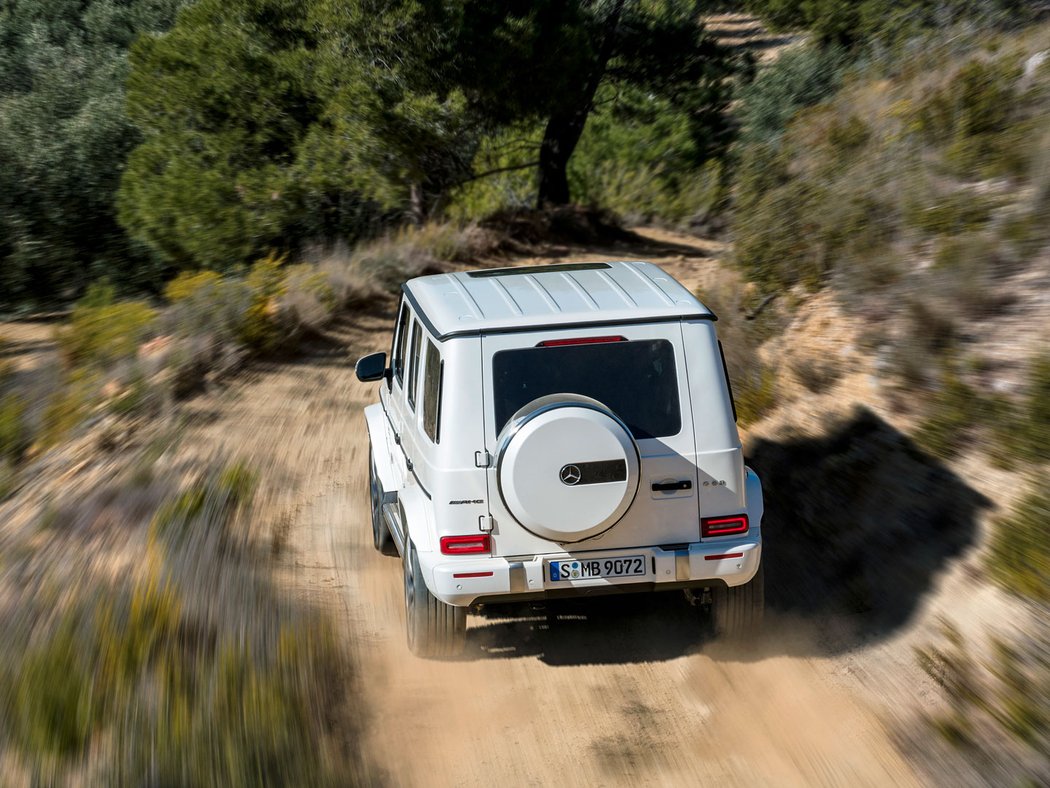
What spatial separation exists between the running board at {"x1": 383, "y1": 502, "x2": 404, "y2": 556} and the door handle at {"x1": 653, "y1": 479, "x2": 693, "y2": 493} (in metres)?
1.51

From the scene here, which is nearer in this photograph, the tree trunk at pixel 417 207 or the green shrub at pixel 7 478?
the green shrub at pixel 7 478

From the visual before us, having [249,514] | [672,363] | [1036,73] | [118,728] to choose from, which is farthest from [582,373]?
[1036,73]

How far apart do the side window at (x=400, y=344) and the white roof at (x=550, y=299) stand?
0.44 m

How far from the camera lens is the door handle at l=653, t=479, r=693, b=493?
15.1 feet

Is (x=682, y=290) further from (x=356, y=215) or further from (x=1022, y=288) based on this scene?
(x=356, y=215)

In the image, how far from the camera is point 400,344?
6355 mm

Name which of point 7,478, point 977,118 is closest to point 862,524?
point 977,118

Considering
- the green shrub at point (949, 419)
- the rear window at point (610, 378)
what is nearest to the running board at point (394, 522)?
the rear window at point (610, 378)

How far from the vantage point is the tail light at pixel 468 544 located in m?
4.58

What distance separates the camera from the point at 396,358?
6488 mm

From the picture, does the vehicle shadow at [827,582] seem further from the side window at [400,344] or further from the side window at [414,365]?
the side window at [400,344]

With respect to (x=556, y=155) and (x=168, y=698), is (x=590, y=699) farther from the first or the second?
(x=556, y=155)

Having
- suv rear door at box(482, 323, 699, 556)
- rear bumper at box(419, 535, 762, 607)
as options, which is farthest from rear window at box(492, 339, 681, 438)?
rear bumper at box(419, 535, 762, 607)

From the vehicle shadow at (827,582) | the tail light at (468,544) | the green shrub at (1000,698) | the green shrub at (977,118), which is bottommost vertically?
the vehicle shadow at (827,582)
